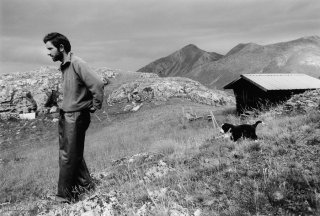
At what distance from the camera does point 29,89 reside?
120ft

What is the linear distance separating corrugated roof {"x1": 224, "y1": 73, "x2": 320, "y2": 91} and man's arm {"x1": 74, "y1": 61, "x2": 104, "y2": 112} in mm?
17198

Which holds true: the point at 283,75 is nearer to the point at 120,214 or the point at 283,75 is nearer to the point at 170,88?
the point at 170,88

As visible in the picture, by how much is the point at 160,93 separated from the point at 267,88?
1390 centimetres

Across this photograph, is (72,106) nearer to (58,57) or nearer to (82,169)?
(58,57)

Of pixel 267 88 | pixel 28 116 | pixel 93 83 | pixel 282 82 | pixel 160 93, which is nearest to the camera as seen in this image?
pixel 93 83

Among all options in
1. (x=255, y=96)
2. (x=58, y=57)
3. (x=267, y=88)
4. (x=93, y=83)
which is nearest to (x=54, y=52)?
(x=58, y=57)

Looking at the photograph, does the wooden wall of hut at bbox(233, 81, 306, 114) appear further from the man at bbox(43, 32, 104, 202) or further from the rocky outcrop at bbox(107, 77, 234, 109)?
the man at bbox(43, 32, 104, 202)

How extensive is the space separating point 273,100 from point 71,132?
738 inches

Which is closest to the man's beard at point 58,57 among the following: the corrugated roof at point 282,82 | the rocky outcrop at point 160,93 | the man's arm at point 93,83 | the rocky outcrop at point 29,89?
the man's arm at point 93,83

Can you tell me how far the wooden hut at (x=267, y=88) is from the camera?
21516 millimetres

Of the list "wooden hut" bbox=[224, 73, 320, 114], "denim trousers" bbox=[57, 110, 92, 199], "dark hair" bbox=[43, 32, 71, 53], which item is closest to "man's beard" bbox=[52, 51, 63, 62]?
"dark hair" bbox=[43, 32, 71, 53]

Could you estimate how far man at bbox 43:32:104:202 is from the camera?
4938 millimetres

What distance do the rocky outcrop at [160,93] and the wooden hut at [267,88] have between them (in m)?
8.95

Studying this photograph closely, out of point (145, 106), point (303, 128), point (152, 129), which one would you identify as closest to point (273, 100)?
point (152, 129)
